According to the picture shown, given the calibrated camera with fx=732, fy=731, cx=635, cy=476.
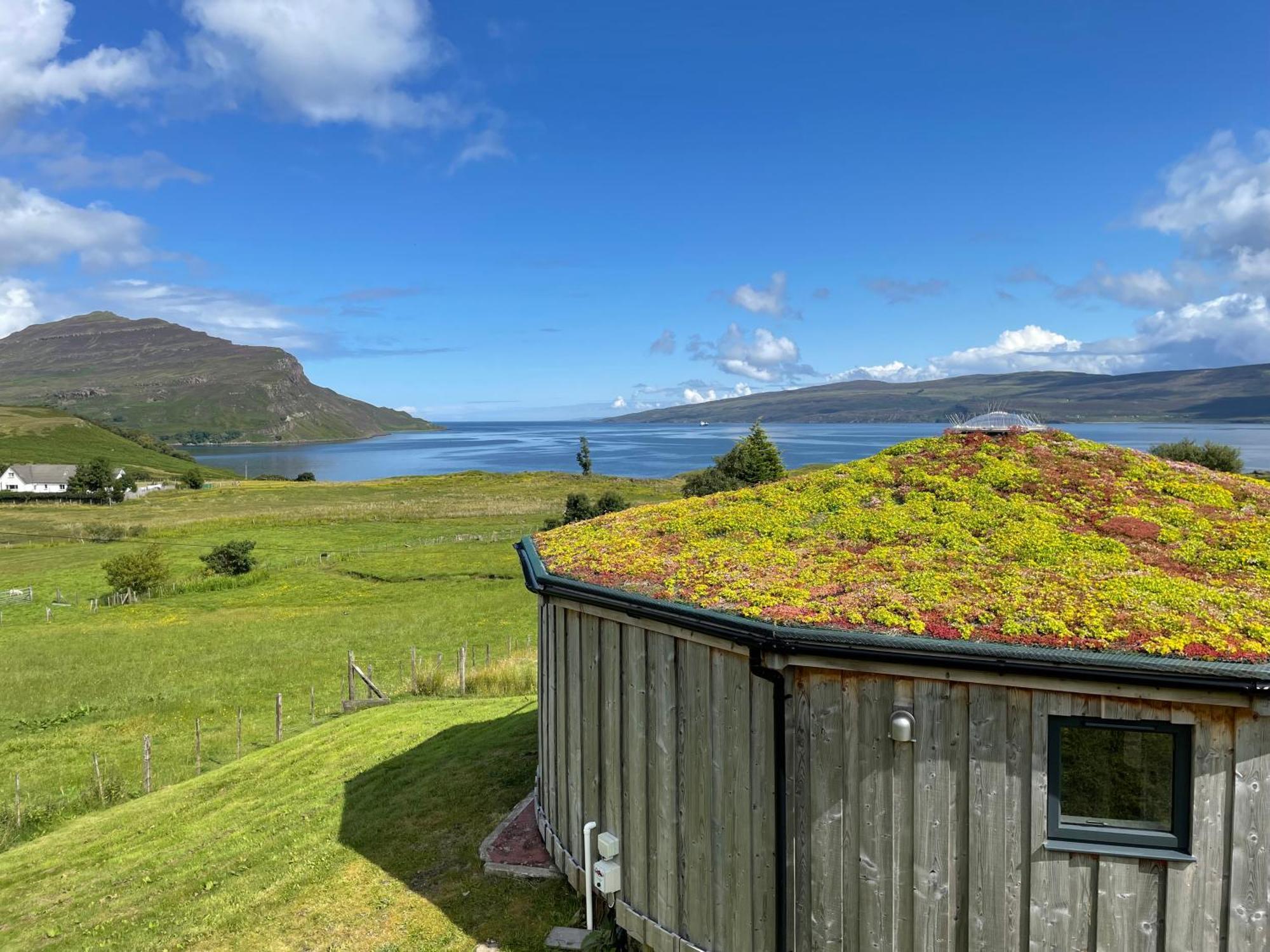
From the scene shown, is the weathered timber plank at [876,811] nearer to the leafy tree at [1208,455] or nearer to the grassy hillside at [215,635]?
the grassy hillside at [215,635]

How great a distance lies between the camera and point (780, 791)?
6.24 m

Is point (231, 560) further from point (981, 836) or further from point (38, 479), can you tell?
point (38, 479)

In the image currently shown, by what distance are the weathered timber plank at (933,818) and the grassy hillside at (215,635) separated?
17.1 m

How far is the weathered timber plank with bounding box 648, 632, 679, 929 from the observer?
23.6 ft

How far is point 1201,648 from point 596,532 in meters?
7.18

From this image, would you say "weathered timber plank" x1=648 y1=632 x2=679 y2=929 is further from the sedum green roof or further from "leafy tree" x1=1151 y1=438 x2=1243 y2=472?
"leafy tree" x1=1151 y1=438 x2=1243 y2=472

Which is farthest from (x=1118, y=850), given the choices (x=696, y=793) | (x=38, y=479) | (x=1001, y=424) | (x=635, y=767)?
(x=38, y=479)

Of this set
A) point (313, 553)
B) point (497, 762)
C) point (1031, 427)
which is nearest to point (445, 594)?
point (313, 553)

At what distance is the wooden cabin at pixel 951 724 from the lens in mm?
5207

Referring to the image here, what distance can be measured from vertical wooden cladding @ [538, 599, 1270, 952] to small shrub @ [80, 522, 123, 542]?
230 feet

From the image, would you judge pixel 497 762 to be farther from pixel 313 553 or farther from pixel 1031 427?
pixel 313 553

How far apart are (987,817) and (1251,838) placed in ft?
5.60

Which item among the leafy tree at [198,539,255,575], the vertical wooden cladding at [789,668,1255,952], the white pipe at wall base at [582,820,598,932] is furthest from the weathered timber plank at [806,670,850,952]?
the leafy tree at [198,539,255,575]

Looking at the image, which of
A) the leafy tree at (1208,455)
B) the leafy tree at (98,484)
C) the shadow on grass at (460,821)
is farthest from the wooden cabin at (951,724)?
the leafy tree at (98,484)
